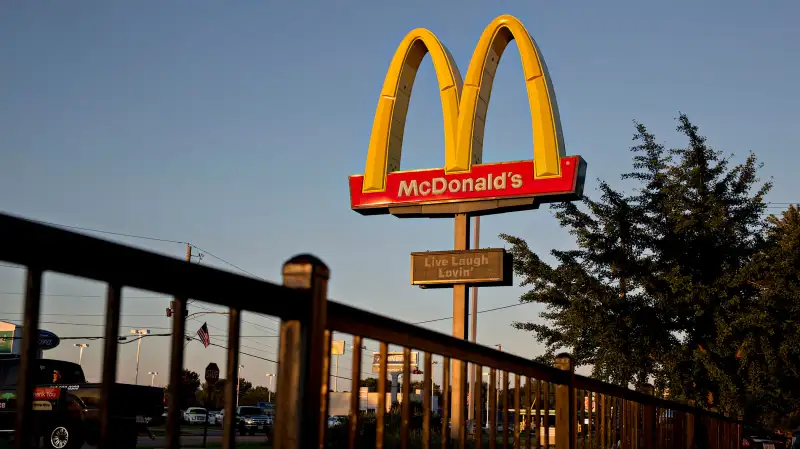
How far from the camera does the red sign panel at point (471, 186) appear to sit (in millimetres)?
19375

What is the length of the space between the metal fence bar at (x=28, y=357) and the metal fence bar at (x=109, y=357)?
0.23 metres

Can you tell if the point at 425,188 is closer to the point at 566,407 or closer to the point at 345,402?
the point at 345,402

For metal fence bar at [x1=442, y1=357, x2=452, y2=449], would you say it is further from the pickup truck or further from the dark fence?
the pickup truck

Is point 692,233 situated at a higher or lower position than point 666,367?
higher

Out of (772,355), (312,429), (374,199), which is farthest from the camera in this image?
(772,355)

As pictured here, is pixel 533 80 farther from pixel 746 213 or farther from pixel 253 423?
pixel 253 423

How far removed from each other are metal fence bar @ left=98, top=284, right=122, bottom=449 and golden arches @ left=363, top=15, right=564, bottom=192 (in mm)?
17592

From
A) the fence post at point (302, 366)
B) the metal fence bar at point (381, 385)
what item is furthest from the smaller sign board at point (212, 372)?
the fence post at point (302, 366)

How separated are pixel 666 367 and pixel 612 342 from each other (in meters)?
1.58

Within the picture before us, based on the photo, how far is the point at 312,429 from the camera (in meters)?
3.15

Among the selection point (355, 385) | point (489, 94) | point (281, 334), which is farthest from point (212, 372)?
point (281, 334)

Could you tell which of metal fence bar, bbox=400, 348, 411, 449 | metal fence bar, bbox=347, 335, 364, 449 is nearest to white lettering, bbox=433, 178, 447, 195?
metal fence bar, bbox=400, 348, 411, 449

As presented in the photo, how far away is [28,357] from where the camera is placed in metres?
2.04

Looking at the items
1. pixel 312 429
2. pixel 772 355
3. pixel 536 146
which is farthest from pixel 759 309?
pixel 312 429
